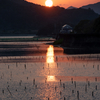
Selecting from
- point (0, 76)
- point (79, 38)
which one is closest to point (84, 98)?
point (0, 76)

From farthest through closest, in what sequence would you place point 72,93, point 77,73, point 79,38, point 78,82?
point 79,38
point 77,73
point 78,82
point 72,93

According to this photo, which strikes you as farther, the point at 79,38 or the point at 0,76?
the point at 79,38

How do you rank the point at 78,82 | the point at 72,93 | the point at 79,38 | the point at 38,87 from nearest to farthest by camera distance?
the point at 72,93, the point at 38,87, the point at 78,82, the point at 79,38

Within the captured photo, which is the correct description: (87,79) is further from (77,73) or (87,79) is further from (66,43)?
(66,43)

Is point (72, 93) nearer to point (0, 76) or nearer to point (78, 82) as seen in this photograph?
point (78, 82)

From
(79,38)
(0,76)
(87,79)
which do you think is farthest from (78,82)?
(79,38)

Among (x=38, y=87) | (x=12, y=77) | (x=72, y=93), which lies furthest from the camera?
(x=12, y=77)

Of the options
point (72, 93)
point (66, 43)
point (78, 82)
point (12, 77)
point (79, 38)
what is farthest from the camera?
point (66, 43)

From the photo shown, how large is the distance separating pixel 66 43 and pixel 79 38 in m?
8.46

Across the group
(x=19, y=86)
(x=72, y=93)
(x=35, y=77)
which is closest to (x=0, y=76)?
(x=35, y=77)

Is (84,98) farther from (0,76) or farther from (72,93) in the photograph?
(0,76)

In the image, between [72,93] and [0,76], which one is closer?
[72,93]

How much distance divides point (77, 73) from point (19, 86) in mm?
7488

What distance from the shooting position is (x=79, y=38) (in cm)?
6731
